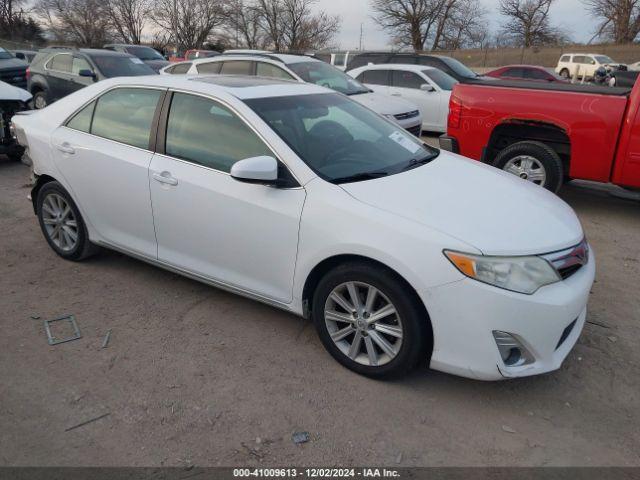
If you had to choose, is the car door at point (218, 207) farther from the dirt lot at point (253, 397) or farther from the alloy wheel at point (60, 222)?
the alloy wheel at point (60, 222)

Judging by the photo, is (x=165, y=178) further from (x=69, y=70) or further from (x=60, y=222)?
(x=69, y=70)

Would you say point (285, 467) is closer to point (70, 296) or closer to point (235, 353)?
point (235, 353)

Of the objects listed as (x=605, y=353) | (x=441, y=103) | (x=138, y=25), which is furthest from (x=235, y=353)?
(x=138, y=25)

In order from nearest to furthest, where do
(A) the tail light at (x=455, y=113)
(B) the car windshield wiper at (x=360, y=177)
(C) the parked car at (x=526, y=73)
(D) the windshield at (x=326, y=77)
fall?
(B) the car windshield wiper at (x=360, y=177) → (A) the tail light at (x=455, y=113) → (D) the windshield at (x=326, y=77) → (C) the parked car at (x=526, y=73)

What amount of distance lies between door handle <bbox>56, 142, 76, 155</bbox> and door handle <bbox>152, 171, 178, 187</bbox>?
99 cm

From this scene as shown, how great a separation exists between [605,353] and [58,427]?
3198 millimetres

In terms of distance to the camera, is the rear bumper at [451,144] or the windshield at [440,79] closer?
the rear bumper at [451,144]

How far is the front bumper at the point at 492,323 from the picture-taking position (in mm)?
2605

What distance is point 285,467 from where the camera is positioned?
2.47 metres

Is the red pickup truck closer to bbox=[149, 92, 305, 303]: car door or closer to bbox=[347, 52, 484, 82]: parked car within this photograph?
bbox=[149, 92, 305, 303]: car door

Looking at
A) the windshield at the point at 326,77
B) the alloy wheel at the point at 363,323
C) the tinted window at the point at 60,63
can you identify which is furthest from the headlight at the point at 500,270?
the tinted window at the point at 60,63

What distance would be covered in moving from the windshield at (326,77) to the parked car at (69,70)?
4780 mm

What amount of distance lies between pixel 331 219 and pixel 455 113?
435cm

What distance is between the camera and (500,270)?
2631 mm
